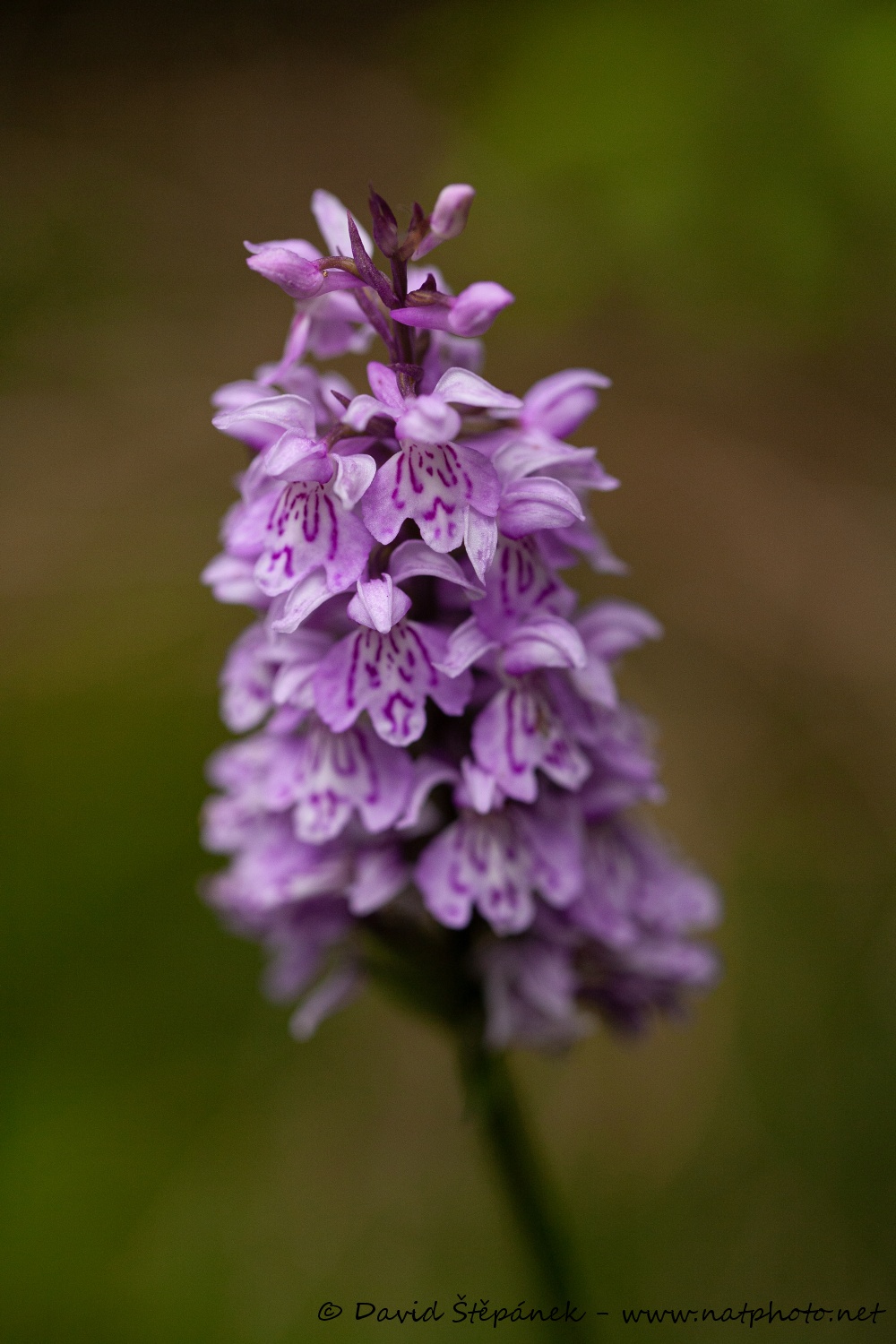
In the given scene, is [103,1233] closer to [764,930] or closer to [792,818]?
[764,930]

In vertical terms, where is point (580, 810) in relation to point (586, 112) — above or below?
below

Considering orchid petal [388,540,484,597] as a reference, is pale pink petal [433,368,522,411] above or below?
above

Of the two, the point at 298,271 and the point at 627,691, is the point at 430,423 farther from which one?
the point at 627,691

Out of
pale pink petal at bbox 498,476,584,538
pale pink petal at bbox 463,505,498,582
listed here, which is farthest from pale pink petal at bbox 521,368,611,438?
pale pink petal at bbox 463,505,498,582

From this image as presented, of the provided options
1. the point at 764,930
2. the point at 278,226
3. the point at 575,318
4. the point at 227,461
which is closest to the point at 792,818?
the point at 764,930

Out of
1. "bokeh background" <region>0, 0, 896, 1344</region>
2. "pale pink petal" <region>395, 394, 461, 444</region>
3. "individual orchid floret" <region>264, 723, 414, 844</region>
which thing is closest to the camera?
"pale pink petal" <region>395, 394, 461, 444</region>

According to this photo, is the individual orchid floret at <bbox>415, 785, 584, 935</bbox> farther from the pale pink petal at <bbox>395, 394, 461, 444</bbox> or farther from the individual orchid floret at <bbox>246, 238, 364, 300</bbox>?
the individual orchid floret at <bbox>246, 238, 364, 300</bbox>

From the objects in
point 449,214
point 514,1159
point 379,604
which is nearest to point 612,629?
point 379,604
